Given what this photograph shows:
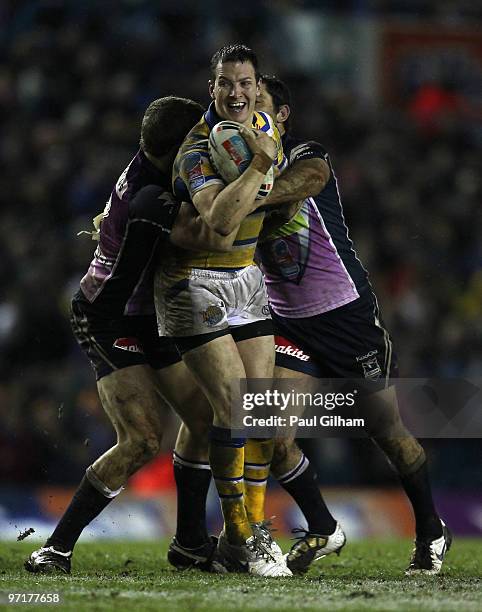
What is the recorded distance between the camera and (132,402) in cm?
734

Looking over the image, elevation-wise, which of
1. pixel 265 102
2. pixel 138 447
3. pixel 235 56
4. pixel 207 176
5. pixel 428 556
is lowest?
pixel 428 556

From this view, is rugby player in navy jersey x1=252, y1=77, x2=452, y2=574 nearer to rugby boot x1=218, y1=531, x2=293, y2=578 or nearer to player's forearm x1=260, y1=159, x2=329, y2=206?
player's forearm x1=260, y1=159, x2=329, y2=206

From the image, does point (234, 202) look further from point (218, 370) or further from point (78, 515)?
point (78, 515)

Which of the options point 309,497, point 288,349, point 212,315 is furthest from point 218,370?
point 309,497

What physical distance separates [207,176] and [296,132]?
10217mm

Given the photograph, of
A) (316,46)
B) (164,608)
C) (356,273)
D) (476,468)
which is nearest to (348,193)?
(316,46)

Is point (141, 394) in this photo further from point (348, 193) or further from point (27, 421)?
point (348, 193)

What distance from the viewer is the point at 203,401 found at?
293 inches

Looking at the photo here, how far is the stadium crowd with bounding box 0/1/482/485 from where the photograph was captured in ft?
43.3

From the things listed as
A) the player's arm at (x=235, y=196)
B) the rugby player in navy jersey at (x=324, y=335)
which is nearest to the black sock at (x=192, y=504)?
the rugby player in navy jersey at (x=324, y=335)

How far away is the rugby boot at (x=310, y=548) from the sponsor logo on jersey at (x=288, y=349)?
100 cm

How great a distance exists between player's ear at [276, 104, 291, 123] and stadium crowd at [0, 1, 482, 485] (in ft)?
18.7

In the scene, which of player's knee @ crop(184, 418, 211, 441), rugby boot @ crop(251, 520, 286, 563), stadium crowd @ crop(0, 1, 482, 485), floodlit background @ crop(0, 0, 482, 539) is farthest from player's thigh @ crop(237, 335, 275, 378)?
stadium crowd @ crop(0, 1, 482, 485)

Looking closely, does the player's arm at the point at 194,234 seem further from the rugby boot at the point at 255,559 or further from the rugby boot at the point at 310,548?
the rugby boot at the point at 310,548
